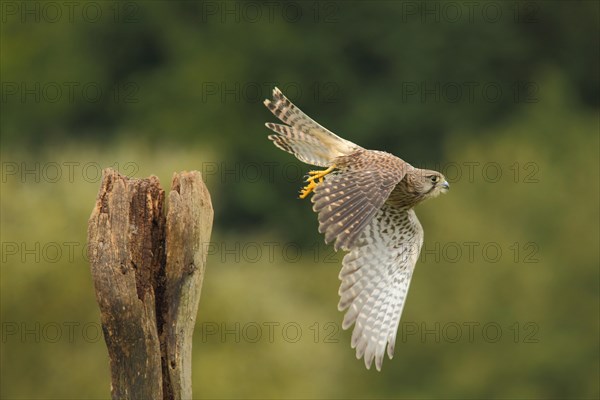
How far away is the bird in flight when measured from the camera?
14.2 meters

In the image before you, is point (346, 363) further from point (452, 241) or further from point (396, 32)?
point (396, 32)

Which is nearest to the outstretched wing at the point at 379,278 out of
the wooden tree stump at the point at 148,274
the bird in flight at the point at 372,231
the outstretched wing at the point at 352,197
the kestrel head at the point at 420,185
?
the bird in flight at the point at 372,231

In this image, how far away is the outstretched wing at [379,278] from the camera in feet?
47.2

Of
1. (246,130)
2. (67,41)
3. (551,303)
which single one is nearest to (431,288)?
(551,303)

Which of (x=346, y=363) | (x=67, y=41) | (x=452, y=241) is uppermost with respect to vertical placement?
(x=67, y=41)

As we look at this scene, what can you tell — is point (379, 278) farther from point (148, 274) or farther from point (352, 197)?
point (148, 274)

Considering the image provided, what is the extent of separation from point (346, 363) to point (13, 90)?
50.6ft

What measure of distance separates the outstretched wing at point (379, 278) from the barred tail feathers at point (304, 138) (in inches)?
29.0

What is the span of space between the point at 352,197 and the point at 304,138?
5.60ft

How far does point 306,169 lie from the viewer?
3991 centimetres

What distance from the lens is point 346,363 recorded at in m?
32.1

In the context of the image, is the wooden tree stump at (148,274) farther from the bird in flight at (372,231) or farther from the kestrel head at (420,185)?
the kestrel head at (420,185)

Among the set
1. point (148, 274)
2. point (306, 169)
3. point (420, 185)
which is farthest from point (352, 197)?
point (306, 169)

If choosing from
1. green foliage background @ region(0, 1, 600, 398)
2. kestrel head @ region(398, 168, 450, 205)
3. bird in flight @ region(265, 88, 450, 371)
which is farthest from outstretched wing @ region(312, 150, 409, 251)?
green foliage background @ region(0, 1, 600, 398)
